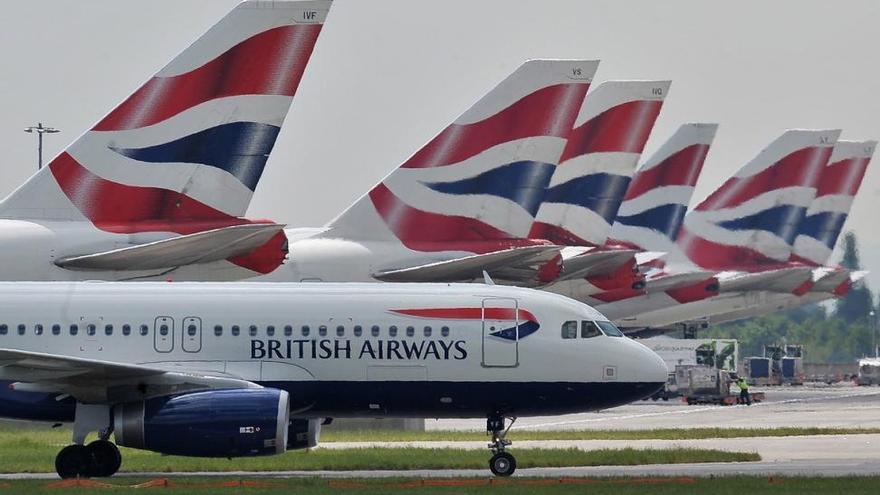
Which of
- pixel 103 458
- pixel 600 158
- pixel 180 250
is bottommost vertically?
pixel 103 458

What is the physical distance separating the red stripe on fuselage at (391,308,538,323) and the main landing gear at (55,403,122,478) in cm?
584

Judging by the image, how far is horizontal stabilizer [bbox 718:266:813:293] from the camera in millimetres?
92938

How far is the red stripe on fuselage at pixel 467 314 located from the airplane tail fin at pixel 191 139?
250 inches

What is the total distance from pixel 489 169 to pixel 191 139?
43.0 feet

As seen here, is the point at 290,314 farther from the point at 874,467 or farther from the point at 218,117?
the point at 874,467

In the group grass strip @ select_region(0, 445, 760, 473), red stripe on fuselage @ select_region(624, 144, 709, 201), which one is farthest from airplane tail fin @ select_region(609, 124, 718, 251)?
grass strip @ select_region(0, 445, 760, 473)

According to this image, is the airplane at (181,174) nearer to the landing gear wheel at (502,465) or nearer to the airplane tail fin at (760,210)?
the landing gear wheel at (502,465)

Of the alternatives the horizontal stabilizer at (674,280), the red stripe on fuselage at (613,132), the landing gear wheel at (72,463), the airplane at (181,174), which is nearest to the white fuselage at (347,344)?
the landing gear wheel at (72,463)

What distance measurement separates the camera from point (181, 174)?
128 ft

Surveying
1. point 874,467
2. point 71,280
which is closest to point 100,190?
point 71,280

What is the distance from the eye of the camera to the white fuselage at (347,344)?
3453cm

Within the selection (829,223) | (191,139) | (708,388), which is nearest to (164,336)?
(191,139)

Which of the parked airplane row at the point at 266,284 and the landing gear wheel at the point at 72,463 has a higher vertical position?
the parked airplane row at the point at 266,284

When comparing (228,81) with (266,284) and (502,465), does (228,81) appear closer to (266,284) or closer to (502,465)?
(266,284)
